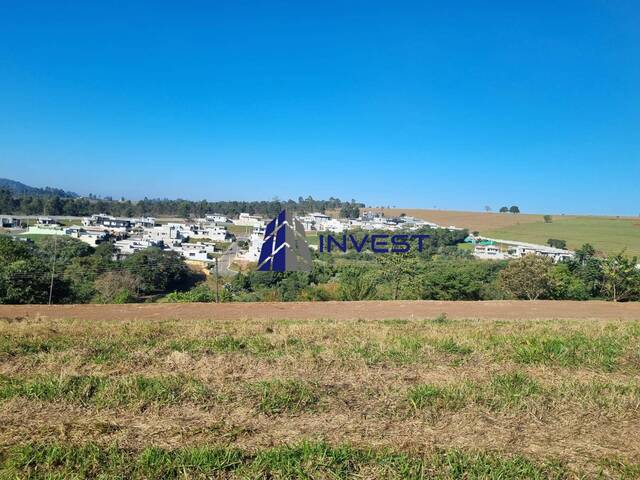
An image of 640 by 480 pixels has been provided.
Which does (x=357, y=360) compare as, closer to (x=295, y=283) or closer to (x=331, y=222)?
(x=295, y=283)

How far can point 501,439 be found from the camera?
9.29 ft

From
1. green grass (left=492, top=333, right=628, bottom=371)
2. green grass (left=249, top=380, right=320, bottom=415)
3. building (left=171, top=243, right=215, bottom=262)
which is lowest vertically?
building (left=171, top=243, right=215, bottom=262)

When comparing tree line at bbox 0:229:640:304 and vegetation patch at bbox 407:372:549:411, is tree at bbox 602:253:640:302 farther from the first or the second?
vegetation patch at bbox 407:372:549:411

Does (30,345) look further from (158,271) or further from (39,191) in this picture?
(39,191)

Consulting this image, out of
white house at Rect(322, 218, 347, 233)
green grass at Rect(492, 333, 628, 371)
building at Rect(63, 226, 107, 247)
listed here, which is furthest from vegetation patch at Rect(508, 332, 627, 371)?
white house at Rect(322, 218, 347, 233)

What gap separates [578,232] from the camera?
53.1 m

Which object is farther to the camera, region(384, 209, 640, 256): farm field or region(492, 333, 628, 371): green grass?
region(384, 209, 640, 256): farm field

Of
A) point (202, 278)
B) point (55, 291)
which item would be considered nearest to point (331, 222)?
point (202, 278)

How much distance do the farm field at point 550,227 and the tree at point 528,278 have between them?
1915 centimetres

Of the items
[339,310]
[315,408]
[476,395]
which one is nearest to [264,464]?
[315,408]

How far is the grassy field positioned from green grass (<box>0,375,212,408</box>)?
0.05ft

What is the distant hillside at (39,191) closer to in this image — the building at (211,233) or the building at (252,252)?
the building at (211,233)

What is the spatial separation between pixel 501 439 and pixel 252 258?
3743 centimetres

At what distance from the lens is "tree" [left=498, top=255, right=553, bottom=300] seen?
22469mm
